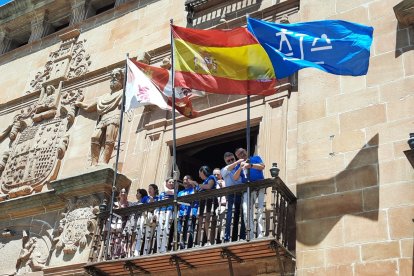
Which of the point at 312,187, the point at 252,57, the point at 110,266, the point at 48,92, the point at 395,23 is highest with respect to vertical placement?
the point at 48,92

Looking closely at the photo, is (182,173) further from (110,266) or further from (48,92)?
(48,92)

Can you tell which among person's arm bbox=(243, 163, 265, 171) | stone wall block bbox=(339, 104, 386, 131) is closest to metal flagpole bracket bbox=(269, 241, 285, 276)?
person's arm bbox=(243, 163, 265, 171)

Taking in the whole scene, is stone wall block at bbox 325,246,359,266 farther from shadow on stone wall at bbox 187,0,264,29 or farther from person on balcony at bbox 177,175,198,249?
shadow on stone wall at bbox 187,0,264,29

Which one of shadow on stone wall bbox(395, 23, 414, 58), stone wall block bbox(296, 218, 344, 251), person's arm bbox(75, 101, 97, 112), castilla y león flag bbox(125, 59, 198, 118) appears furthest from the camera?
person's arm bbox(75, 101, 97, 112)

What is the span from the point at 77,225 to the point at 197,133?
9.08 ft

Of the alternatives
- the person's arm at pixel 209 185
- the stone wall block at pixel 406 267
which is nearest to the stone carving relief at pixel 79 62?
the person's arm at pixel 209 185

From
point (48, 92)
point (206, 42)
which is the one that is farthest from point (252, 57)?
point (48, 92)

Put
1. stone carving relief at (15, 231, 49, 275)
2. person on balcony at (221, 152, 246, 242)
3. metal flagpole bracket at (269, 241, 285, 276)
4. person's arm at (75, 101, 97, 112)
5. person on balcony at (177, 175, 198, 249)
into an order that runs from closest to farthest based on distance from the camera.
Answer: metal flagpole bracket at (269, 241, 285, 276) < person on balcony at (221, 152, 246, 242) < person on balcony at (177, 175, 198, 249) < stone carving relief at (15, 231, 49, 275) < person's arm at (75, 101, 97, 112)

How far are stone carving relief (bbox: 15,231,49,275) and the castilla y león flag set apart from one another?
3.37 meters

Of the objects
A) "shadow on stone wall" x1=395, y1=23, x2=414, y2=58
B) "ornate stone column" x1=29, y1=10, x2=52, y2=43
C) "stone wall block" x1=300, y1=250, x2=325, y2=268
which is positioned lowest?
"stone wall block" x1=300, y1=250, x2=325, y2=268

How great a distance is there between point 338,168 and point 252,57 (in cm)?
222

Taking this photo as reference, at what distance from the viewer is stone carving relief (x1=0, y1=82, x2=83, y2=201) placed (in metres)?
12.8

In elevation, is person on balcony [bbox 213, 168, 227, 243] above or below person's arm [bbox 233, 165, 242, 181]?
below

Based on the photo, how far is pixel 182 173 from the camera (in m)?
11.5
